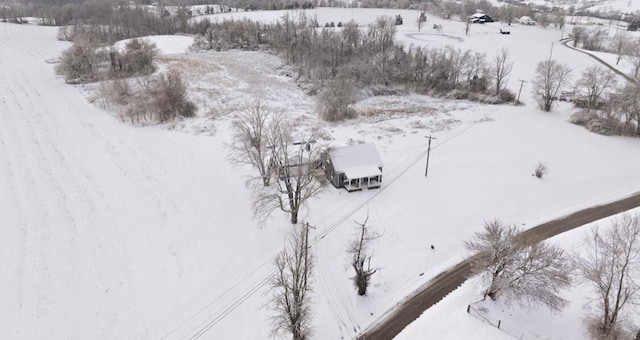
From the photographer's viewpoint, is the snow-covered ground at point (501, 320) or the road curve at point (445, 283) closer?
the snow-covered ground at point (501, 320)

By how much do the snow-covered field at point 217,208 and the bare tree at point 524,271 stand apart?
224 centimetres

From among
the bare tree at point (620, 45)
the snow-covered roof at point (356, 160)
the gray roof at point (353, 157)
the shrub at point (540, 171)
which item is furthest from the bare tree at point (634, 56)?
the snow-covered roof at point (356, 160)

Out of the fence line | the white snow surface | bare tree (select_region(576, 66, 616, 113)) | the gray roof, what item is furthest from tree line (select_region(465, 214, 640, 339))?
the white snow surface

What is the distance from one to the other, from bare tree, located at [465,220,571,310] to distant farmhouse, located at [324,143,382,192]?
15.7 m

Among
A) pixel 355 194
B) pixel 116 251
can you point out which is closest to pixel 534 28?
pixel 355 194

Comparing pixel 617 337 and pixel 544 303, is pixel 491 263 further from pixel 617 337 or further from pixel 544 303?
pixel 617 337

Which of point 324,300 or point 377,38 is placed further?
point 377,38

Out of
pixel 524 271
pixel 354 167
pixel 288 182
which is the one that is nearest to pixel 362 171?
pixel 354 167

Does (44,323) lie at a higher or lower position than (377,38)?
lower

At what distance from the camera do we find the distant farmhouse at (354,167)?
123 ft

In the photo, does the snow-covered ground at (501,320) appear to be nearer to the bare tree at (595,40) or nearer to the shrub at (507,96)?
the shrub at (507,96)

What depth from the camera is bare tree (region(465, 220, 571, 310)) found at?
2122 cm

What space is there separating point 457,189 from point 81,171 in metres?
36.7

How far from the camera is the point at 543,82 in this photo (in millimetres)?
58719
